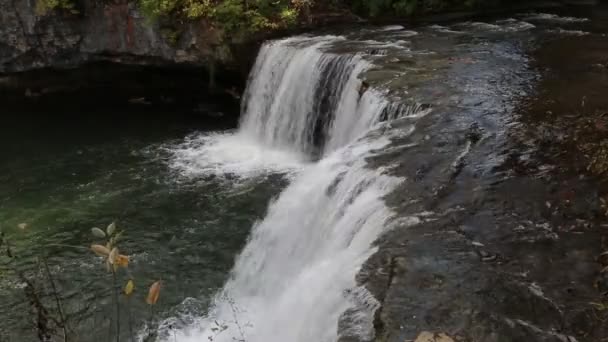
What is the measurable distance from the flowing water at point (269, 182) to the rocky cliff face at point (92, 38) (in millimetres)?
1554

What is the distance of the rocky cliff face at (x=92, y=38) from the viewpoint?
13641 millimetres

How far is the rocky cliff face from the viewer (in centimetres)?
1364

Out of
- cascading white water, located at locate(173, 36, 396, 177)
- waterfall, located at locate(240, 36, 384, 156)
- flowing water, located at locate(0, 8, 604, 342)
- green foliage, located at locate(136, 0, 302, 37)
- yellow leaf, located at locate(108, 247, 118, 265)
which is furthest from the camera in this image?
green foliage, located at locate(136, 0, 302, 37)

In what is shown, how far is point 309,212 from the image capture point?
7.86 metres

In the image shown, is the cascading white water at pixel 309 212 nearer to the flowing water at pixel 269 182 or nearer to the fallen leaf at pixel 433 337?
→ the flowing water at pixel 269 182

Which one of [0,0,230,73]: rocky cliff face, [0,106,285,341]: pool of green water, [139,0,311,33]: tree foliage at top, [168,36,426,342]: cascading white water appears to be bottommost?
[0,106,285,341]: pool of green water

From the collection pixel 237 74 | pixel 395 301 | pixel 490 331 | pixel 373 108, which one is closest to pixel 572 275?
pixel 490 331

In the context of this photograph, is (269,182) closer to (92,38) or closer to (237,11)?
(237,11)

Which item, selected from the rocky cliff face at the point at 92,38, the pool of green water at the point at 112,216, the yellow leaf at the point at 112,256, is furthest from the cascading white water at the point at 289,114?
the yellow leaf at the point at 112,256

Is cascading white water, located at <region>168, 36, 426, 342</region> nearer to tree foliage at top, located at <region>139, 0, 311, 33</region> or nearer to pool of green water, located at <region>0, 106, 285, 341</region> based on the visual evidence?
pool of green water, located at <region>0, 106, 285, 341</region>

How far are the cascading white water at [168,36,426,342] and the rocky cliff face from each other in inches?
85.4

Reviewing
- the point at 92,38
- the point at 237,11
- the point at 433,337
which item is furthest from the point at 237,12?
the point at 433,337

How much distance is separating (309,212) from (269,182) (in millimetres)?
2761

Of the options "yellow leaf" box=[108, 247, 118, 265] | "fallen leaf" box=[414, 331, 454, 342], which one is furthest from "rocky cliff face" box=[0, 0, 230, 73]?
"yellow leaf" box=[108, 247, 118, 265]
